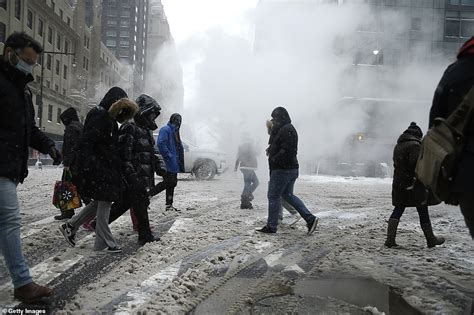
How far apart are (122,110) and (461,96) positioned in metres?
3.09

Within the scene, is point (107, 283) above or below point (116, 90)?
below

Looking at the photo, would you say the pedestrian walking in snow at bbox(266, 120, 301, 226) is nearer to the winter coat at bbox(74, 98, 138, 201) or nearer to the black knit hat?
the black knit hat

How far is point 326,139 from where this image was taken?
17.2 m

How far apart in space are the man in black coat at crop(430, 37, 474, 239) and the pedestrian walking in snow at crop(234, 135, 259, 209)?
17.0 ft

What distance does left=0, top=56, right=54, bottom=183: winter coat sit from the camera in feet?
7.90

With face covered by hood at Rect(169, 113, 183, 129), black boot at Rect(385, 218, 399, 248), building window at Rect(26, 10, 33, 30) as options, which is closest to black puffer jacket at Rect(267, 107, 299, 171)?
black boot at Rect(385, 218, 399, 248)

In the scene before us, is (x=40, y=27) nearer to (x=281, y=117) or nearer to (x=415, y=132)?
(x=281, y=117)

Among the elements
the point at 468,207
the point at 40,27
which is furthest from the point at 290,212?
the point at 40,27

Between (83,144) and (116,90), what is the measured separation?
712 millimetres

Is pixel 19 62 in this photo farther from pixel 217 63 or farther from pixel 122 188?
pixel 217 63

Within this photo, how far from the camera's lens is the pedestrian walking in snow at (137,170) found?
415 centimetres

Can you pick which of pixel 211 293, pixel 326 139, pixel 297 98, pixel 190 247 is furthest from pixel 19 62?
pixel 326 139

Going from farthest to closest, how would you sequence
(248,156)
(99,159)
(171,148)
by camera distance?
(248,156)
(171,148)
(99,159)

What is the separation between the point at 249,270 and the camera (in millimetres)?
3455
